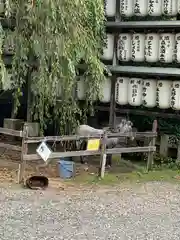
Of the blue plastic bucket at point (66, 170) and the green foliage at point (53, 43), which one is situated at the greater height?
the green foliage at point (53, 43)

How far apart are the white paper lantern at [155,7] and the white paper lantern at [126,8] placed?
505mm

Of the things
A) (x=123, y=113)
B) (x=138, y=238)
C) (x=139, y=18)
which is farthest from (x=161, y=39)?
(x=138, y=238)

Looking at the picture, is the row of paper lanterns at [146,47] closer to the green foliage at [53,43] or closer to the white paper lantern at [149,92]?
the white paper lantern at [149,92]

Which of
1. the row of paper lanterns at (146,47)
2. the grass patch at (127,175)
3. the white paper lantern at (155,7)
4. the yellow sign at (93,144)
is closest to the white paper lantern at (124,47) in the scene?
the row of paper lanterns at (146,47)

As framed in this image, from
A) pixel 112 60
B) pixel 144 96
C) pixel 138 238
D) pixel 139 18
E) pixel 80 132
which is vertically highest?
pixel 139 18

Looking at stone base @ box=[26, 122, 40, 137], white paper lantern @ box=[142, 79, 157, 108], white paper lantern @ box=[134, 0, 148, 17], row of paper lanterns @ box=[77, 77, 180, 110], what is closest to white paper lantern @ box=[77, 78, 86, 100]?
row of paper lanterns @ box=[77, 77, 180, 110]

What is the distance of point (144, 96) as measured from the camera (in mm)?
12078

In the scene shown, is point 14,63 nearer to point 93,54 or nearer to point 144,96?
point 93,54

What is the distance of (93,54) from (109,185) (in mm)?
2802

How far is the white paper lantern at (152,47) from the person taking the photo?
38.8 ft

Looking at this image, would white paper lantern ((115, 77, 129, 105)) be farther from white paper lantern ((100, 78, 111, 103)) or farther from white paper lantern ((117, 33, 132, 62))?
white paper lantern ((117, 33, 132, 62))

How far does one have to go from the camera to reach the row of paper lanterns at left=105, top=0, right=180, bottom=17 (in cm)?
1160

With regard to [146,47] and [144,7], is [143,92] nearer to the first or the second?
[146,47]

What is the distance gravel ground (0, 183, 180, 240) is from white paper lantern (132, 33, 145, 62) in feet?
11.6
